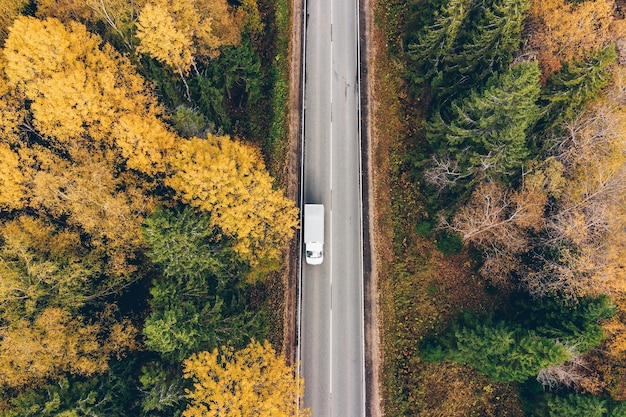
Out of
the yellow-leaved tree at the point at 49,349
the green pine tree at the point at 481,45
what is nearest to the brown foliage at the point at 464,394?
the green pine tree at the point at 481,45

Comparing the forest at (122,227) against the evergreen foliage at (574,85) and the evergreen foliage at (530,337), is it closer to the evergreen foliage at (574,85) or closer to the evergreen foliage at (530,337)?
the evergreen foliage at (530,337)

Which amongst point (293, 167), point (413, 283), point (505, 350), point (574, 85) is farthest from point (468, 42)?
point (505, 350)

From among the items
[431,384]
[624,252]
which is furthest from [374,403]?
[624,252]

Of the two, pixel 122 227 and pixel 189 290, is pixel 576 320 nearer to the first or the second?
pixel 189 290

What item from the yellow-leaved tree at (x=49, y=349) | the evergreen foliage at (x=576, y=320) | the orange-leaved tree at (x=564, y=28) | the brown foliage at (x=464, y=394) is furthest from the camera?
the brown foliage at (x=464, y=394)

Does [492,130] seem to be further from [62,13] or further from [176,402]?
[62,13]

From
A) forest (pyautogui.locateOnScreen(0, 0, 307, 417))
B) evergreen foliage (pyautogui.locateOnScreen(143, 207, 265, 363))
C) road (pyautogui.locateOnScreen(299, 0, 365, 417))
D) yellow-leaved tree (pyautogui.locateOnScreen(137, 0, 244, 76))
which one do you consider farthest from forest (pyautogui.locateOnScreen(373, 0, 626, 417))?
yellow-leaved tree (pyautogui.locateOnScreen(137, 0, 244, 76))
